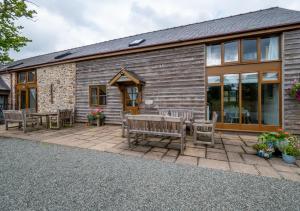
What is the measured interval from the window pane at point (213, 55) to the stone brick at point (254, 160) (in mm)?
4130

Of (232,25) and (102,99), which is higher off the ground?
(232,25)

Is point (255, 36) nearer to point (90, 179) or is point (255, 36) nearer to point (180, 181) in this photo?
point (180, 181)

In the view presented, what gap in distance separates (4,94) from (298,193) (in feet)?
56.2

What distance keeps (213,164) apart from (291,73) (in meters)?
5.04

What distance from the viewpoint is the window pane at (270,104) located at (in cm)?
558

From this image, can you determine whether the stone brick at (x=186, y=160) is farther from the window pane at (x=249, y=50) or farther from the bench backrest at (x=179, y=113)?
the window pane at (x=249, y=50)

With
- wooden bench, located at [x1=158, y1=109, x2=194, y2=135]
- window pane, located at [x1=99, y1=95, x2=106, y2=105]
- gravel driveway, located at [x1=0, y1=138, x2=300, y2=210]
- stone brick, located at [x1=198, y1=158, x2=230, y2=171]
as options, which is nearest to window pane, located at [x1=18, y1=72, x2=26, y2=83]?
window pane, located at [x1=99, y1=95, x2=106, y2=105]

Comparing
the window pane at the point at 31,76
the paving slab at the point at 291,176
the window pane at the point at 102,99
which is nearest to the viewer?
the paving slab at the point at 291,176

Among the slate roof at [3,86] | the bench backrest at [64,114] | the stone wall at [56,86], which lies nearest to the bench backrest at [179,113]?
the bench backrest at [64,114]

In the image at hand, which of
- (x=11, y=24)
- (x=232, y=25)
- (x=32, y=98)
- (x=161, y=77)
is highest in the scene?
(x=11, y=24)

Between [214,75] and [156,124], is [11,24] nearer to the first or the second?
[156,124]

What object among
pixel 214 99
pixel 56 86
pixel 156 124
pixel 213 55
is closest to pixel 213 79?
pixel 214 99

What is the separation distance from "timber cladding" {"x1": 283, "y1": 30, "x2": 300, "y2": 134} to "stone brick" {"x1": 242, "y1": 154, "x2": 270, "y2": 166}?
3.17 meters

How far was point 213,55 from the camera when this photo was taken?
634 cm
